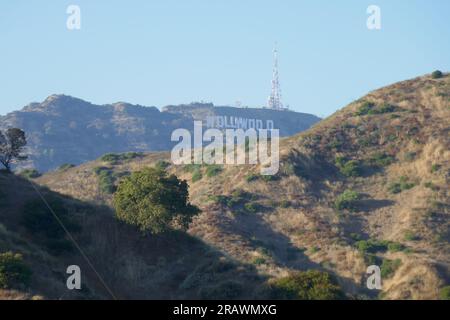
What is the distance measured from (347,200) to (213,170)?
58.7 feet

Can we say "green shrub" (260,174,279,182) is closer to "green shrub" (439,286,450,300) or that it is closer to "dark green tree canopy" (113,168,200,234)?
"dark green tree canopy" (113,168,200,234)

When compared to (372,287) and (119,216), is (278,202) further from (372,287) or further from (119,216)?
(119,216)

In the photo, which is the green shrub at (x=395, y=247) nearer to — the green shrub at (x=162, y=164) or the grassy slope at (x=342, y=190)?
the grassy slope at (x=342, y=190)

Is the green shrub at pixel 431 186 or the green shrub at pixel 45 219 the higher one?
the green shrub at pixel 431 186

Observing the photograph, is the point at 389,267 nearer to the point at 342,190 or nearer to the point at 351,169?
the point at 342,190

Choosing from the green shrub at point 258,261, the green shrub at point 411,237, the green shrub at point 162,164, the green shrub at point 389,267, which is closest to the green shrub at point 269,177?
the green shrub at point 162,164

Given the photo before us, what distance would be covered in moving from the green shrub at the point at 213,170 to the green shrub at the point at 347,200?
51.0ft

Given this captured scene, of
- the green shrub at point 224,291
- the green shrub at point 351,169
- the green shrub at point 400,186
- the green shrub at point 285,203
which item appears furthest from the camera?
the green shrub at point 351,169

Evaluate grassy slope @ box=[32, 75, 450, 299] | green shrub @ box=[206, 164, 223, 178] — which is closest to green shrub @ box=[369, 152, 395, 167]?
grassy slope @ box=[32, 75, 450, 299]

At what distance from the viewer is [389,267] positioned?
2534 inches

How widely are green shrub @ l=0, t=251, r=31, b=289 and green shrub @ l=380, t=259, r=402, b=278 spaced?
3484 cm

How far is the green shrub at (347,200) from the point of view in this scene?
79.9 meters
